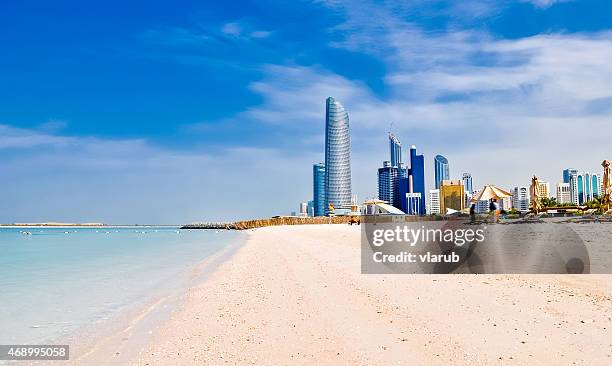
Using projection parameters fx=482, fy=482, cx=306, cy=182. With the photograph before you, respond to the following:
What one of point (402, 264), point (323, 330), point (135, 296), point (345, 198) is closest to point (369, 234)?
point (402, 264)

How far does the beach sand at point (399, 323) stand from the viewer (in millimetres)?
4410

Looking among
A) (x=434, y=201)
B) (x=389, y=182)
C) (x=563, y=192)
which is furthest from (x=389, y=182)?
(x=563, y=192)

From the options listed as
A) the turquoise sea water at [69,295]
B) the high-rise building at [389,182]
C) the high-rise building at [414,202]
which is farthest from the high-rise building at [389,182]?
the turquoise sea water at [69,295]

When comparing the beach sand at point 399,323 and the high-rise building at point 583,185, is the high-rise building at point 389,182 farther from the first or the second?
the beach sand at point 399,323

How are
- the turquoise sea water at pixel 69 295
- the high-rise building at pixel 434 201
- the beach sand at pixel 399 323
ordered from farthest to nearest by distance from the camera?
the high-rise building at pixel 434 201
the turquoise sea water at pixel 69 295
the beach sand at pixel 399 323

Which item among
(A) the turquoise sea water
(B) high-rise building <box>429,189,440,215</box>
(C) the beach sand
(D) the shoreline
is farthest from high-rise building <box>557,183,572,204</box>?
(D) the shoreline

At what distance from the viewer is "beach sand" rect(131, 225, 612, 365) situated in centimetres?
441

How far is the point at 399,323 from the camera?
18.4 ft

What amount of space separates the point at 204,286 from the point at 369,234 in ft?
12.8

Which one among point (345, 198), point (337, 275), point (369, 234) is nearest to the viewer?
point (337, 275)

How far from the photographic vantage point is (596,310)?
19.6 feet

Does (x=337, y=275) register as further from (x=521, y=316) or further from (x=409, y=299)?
(x=521, y=316)

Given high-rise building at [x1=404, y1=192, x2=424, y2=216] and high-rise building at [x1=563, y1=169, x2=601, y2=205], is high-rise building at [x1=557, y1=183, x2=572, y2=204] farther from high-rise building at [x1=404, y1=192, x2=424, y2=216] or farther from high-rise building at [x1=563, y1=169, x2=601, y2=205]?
high-rise building at [x1=404, y1=192, x2=424, y2=216]

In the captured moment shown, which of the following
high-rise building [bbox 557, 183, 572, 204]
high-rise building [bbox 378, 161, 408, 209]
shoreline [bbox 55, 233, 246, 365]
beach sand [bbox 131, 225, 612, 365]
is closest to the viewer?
beach sand [bbox 131, 225, 612, 365]
